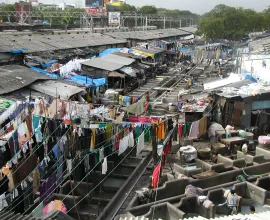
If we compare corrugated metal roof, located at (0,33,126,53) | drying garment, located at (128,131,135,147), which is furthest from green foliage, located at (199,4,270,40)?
drying garment, located at (128,131,135,147)

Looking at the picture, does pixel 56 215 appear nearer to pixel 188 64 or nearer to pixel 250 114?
pixel 250 114

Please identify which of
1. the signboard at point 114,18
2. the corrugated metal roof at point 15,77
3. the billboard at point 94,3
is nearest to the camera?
the corrugated metal roof at point 15,77

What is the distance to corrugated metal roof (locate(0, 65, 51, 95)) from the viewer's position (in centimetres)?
1742

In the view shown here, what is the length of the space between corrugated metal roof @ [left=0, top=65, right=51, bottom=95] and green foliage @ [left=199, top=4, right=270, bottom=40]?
4695 centimetres

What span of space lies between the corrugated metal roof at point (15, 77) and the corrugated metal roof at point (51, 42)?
3348mm

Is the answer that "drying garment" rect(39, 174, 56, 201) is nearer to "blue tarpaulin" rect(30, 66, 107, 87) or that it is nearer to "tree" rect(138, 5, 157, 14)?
"blue tarpaulin" rect(30, 66, 107, 87)

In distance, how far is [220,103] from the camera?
1794 centimetres

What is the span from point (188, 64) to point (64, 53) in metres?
17.7

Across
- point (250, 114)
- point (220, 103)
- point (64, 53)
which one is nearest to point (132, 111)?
point (220, 103)

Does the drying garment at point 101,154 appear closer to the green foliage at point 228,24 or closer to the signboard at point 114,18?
the signboard at point 114,18

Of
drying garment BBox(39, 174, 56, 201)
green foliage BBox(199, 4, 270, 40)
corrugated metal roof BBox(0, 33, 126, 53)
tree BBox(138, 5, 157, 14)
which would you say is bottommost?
drying garment BBox(39, 174, 56, 201)

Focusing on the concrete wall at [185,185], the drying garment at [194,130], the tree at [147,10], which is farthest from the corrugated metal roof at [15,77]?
the tree at [147,10]

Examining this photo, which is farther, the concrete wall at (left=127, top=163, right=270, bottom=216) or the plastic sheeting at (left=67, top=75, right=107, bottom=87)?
the plastic sheeting at (left=67, top=75, right=107, bottom=87)

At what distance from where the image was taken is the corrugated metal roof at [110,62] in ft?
84.5
